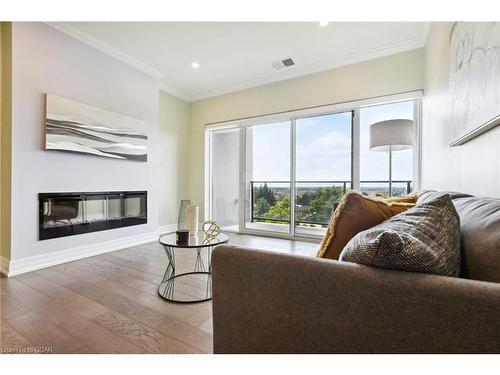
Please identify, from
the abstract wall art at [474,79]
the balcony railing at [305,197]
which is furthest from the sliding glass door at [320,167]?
the abstract wall art at [474,79]

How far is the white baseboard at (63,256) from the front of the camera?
238 cm

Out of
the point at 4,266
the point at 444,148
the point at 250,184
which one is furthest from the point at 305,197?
the point at 4,266

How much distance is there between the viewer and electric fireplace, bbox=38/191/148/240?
2.63m

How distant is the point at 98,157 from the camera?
3096 mm

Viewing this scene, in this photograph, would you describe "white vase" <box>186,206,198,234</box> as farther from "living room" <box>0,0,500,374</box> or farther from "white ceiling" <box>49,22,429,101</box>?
"white ceiling" <box>49,22,429,101</box>

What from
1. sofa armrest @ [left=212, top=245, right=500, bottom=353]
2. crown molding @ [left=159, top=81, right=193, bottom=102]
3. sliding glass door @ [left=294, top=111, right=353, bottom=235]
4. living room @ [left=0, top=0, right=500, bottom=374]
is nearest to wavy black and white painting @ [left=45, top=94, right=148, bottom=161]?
living room @ [left=0, top=0, right=500, bottom=374]

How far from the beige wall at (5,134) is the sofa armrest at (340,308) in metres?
2.78

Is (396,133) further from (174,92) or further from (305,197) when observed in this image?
(174,92)

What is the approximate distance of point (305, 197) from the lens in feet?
13.3

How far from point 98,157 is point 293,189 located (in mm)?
2891

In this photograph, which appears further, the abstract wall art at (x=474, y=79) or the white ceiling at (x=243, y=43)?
the white ceiling at (x=243, y=43)

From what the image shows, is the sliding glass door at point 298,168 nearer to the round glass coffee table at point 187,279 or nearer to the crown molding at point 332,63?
the crown molding at point 332,63

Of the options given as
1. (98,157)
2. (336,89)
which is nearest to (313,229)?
(336,89)

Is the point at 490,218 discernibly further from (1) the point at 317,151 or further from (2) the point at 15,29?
(2) the point at 15,29
